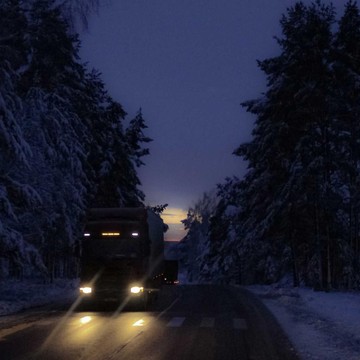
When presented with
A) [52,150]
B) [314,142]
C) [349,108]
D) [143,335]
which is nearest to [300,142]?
[314,142]

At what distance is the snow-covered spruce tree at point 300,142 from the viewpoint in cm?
3164

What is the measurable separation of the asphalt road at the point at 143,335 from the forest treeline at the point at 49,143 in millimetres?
4702

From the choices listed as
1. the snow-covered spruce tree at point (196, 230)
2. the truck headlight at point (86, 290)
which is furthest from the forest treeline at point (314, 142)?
the snow-covered spruce tree at point (196, 230)

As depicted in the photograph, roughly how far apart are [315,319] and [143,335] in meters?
6.04

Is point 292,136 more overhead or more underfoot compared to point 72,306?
more overhead

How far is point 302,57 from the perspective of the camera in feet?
108

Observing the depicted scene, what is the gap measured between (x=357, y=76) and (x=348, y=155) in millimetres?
4743

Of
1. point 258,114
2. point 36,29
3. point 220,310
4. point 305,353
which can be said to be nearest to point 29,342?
point 305,353

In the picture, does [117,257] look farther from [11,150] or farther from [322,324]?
[322,324]

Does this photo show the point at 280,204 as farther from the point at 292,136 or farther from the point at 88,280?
the point at 88,280

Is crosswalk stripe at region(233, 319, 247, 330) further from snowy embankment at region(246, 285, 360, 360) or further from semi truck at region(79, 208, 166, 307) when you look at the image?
semi truck at region(79, 208, 166, 307)

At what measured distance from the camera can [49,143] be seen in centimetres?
3172

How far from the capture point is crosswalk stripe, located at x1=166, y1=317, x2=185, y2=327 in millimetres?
16264

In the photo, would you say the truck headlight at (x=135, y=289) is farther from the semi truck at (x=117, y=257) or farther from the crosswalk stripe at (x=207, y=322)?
the crosswalk stripe at (x=207, y=322)
